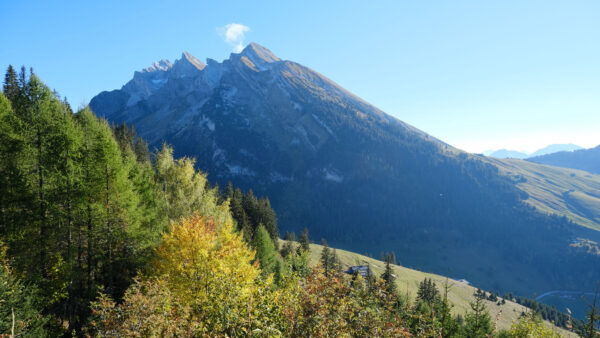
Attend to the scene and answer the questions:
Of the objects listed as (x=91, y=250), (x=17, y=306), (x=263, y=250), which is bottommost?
(x=263, y=250)

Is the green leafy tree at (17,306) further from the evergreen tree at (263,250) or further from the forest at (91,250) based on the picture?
the evergreen tree at (263,250)

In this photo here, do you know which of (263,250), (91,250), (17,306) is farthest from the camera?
(263,250)

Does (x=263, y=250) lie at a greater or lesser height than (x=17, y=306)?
lesser

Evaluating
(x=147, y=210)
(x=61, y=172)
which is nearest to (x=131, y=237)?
(x=147, y=210)

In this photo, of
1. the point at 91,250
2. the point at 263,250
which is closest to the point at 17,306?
the point at 91,250

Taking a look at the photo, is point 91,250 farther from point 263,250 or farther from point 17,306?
point 263,250

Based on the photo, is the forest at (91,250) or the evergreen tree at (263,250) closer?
the forest at (91,250)

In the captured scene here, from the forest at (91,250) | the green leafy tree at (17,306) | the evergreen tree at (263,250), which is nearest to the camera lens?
the forest at (91,250)

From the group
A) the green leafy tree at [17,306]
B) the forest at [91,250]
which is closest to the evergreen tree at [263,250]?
the forest at [91,250]

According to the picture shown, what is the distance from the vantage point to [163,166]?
3666 cm

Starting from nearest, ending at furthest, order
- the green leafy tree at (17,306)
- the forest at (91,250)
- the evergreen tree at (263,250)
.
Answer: the forest at (91,250)
the green leafy tree at (17,306)
the evergreen tree at (263,250)

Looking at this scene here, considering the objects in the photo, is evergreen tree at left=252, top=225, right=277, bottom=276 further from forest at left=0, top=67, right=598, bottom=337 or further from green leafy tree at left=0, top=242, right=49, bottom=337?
green leafy tree at left=0, top=242, right=49, bottom=337

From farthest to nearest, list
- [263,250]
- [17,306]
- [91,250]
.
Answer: [263,250] < [91,250] < [17,306]

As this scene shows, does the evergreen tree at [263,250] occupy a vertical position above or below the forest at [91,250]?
below
